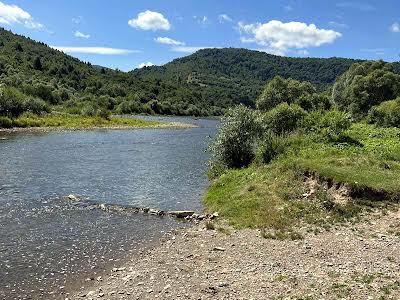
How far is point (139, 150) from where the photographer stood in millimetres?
74438

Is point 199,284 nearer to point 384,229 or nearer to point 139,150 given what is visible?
point 384,229

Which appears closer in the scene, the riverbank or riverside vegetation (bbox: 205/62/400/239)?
riverside vegetation (bbox: 205/62/400/239)

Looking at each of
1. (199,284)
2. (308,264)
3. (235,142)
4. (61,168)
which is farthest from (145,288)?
(61,168)

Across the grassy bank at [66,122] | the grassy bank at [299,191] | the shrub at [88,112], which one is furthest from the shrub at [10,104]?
the grassy bank at [299,191]

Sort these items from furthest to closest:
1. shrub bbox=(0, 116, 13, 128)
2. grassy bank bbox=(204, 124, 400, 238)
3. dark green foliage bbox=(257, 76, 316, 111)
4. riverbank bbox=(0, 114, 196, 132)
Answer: dark green foliage bbox=(257, 76, 316, 111)
riverbank bbox=(0, 114, 196, 132)
shrub bbox=(0, 116, 13, 128)
grassy bank bbox=(204, 124, 400, 238)

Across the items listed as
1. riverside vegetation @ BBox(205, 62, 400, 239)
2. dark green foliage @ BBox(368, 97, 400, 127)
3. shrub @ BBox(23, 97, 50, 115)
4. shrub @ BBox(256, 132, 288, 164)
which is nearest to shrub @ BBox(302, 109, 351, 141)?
riverside vegetation @ BBox(205, 62, 400, 239)

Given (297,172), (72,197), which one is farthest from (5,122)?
(297,172)

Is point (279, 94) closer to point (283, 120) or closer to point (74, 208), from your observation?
point (283, 120)

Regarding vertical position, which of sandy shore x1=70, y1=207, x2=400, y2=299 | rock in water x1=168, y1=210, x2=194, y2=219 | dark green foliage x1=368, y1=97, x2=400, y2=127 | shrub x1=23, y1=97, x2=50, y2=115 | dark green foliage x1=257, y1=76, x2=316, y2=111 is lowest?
rock in water x1=168, y1=210, x2=194, y2=219

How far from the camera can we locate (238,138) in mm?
44594

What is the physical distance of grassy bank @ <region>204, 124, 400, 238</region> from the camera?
26766 millimetres

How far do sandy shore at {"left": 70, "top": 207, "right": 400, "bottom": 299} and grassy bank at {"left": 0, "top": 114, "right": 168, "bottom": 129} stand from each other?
98.6 meters

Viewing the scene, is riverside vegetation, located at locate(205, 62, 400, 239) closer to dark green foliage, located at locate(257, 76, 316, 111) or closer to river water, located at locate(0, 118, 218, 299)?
river water, located at locate(0, 118, 218, 299)

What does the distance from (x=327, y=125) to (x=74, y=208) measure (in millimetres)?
38114
